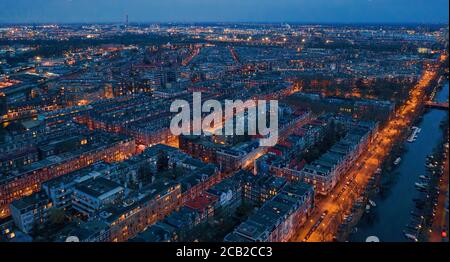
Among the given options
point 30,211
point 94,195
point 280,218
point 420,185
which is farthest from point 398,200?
point 30,211

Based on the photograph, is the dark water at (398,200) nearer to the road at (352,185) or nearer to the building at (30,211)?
the road at (352,185)

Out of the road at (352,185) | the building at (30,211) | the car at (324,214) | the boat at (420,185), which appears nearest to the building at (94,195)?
the building at (30,211)

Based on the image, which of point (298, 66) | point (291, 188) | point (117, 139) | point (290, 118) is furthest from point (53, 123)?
point (298, 66)

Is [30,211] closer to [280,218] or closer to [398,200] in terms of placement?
[280,218]

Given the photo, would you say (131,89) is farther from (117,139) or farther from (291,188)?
(291,188)

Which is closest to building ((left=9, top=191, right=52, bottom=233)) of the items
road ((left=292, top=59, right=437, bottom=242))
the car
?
road ((left=292, top=59, right=437, bottom=242))

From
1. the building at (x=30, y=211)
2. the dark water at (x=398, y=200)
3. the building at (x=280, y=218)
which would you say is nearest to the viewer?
the building at (x=280, y=218)
